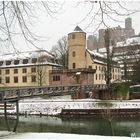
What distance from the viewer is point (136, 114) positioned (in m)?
38.8

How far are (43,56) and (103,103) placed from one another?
64.2 ft

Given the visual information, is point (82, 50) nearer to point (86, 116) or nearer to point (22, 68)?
point (22, 68)

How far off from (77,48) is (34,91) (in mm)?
32229

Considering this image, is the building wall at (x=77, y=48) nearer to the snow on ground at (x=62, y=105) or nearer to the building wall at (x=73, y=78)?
the building wall at (x=73, y=78)

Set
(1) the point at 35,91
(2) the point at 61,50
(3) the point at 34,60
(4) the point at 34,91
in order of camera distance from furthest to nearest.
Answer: (2) the point at 61,50, (3) the point at 34,60, (1) the point at 35,91, (4) the point at 34,91

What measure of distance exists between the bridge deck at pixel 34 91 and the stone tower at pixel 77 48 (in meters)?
12.7

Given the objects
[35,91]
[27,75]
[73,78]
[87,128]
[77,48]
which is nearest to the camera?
[87,128]

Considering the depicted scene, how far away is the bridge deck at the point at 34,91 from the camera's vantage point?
20.1m

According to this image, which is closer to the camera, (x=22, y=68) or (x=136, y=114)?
(x=136, y=114)

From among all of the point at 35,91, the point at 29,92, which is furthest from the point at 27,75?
the point at 29,92

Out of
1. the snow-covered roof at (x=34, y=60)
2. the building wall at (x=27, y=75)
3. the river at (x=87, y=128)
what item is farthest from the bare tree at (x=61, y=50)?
the river at (x=87, y=128)

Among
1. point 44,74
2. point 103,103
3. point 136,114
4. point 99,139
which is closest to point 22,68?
point 44,74

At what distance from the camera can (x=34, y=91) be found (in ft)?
98.2

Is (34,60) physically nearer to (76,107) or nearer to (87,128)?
(76,107)
